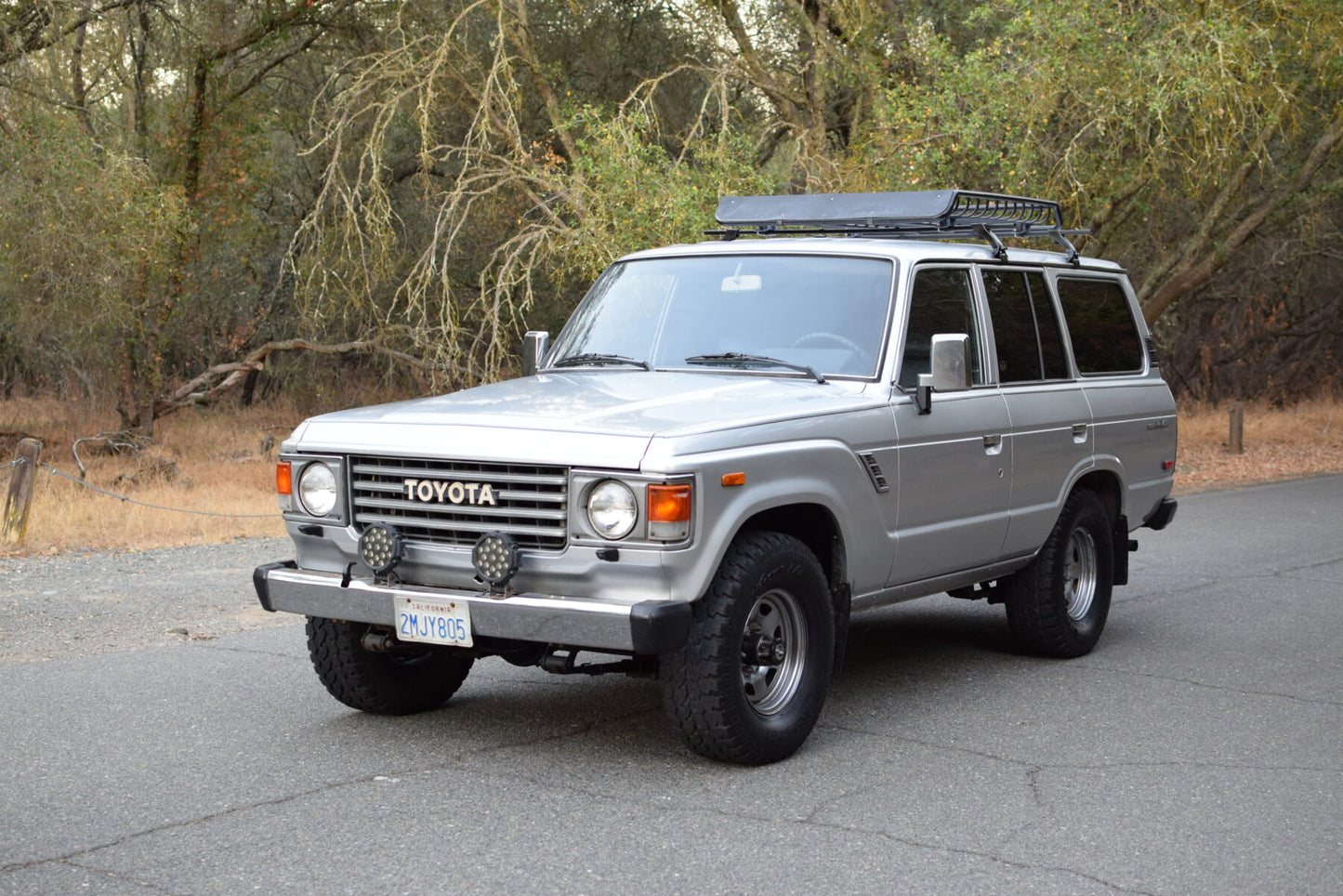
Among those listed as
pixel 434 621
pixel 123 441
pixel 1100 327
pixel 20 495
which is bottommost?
pixel 123 441

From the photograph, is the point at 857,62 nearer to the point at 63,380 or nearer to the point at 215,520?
the point at 215,520

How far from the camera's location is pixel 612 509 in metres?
5.07

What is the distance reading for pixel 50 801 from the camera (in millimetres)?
5027

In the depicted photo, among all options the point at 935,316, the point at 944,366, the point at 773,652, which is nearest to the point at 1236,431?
the point at 935,316

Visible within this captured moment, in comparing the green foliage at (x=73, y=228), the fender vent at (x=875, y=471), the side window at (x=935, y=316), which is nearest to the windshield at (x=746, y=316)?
the side window at (x=935, y=316)

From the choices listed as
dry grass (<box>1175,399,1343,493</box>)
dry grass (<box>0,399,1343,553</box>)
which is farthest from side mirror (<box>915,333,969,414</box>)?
dry grass (<box>1175,399,1343,493</box>)

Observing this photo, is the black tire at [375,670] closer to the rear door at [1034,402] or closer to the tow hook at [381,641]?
the tow hook at [381,641]

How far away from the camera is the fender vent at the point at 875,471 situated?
5910 millimetres

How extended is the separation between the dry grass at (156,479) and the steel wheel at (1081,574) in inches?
280

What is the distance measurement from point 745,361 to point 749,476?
3.61ft

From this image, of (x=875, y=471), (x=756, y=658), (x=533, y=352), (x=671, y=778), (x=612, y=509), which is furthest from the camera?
(x=533, y=352)

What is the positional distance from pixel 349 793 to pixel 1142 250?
75.3 ft

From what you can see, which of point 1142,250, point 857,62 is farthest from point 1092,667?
point 1142,250

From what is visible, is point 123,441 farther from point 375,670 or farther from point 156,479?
point 375,670
